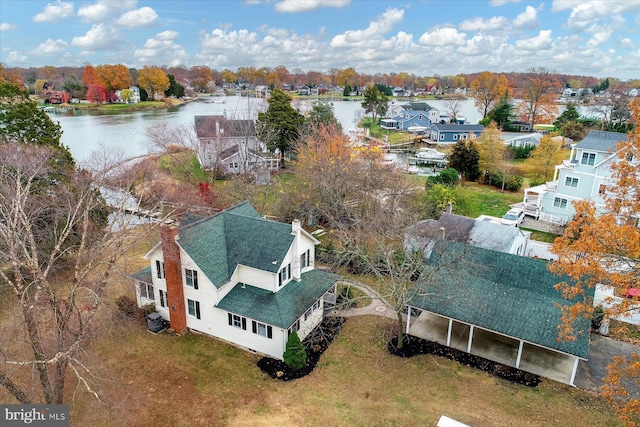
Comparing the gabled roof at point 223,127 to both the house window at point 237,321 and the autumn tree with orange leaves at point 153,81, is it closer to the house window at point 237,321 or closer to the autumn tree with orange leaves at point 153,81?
the house window at point 237,321

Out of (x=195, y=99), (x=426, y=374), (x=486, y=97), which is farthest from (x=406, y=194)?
(x=195, y=99)

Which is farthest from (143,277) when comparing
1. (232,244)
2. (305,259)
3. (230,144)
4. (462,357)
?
(230,144)

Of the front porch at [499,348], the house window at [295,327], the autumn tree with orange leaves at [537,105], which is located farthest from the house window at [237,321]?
the autumn tree with orange leaves at [537,105]

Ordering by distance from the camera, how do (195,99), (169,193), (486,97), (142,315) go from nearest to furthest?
1. (142,315)
2. (169,193)
3. (486,97)
4. (195,99)

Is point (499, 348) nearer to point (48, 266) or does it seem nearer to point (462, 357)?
point (462, 357)

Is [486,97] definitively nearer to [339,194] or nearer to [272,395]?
[339,194]

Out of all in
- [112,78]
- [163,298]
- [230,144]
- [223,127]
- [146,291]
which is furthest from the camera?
[112,78]
